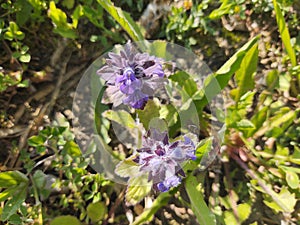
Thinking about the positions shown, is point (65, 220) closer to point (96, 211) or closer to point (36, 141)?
point (96, 211)

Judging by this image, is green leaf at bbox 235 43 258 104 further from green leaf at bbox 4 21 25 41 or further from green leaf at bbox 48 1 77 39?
green leaf at bbox 4 21 25 41

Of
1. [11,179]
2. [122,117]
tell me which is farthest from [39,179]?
[122,117]

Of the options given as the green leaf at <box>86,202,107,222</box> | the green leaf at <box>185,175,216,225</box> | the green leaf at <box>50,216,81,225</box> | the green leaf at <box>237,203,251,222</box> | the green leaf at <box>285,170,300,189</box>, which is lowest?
the green leaf at <box>237,203,251,222</box>

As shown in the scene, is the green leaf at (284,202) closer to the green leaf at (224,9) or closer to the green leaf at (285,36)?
the green leaf at (285,36)

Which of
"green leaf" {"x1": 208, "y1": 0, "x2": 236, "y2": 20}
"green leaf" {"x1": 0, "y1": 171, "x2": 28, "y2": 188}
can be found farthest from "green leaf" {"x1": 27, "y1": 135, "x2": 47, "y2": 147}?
"green leaf" {"x1": 208, "y1": 0, "x2": 236, "y2": 20}

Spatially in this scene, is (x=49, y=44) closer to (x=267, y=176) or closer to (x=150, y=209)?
(x=150, y=209)

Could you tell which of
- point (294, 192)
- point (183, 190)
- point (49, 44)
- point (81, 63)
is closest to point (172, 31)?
point (81, 63)
